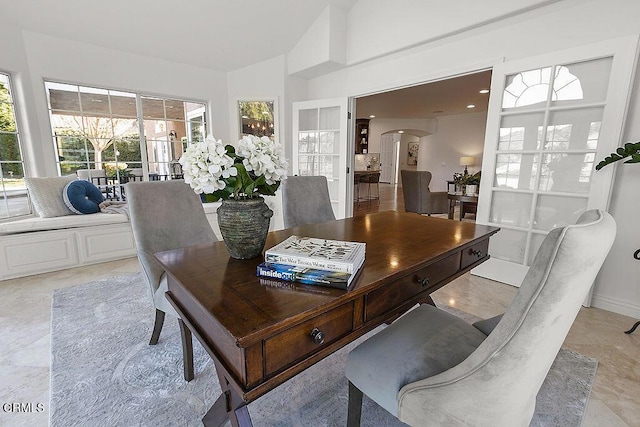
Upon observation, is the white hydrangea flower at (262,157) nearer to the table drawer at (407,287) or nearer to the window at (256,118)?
the table drawer at (407,287)

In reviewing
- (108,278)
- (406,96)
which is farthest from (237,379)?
(406,96)

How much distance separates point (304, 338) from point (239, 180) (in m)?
0.61

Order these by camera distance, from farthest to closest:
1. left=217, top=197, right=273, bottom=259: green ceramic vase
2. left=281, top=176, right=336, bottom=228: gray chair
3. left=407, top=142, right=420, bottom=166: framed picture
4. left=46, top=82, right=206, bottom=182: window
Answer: left=407, top=142, right=420, bottom=166: framed picture
left=46, top=82, right=206, bottom=182: window
left=281, top=176, right=336, bottom=228: gray chair
left=217, top=197, right=273, bottom=259: green ceramic vase

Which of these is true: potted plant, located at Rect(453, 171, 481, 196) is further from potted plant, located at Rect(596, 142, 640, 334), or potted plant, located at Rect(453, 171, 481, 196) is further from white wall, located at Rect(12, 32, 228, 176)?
white wall, located at Rect(12, 32, 228, 176)

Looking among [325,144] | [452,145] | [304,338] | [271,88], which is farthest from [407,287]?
[452,145]

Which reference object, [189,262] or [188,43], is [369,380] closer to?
[189,262]

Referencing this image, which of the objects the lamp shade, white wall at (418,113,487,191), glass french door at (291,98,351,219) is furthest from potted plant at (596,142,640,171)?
white wall at (418,113,487,191)

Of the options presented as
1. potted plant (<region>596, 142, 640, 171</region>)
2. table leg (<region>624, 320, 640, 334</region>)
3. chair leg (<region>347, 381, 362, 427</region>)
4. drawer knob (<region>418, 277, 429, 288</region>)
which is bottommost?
table leg (<region>624, 320, 640, 334</region>)

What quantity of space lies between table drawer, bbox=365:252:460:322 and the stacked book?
13 centimetres

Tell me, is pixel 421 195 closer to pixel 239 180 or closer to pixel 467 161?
pixel 467 161

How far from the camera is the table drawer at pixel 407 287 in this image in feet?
3.32

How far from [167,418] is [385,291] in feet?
3.86

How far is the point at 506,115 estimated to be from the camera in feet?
8.95

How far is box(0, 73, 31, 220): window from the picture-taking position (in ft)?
10.4
